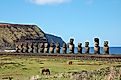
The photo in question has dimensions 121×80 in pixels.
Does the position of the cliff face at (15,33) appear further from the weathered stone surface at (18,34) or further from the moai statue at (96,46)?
the moai statue at (96,46)

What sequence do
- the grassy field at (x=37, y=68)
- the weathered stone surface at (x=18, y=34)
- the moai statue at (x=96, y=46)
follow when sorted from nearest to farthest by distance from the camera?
the grassy field at (x=37, y=68) < the moai statue at (x=96, y=46) < the weathered stone surface at (x=18, y=34)

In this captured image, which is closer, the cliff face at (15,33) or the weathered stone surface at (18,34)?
the weathered stone surface at (18,34)

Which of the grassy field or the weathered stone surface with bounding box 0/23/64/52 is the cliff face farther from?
the grassy field

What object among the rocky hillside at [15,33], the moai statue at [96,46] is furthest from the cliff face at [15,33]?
the moai statue at [96,46]

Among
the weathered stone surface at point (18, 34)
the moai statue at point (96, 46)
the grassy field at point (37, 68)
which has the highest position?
the weathered stone surface at point (18, 34)

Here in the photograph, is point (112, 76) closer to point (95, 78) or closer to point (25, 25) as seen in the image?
point (95, 78)

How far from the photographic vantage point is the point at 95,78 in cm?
1700

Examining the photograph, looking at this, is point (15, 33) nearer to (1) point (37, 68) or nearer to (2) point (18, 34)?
(2) point (18, 34)

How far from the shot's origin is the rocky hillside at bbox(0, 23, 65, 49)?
14260 cm

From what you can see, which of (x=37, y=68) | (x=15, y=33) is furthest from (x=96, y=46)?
(x=15, y=33)

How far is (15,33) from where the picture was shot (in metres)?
152

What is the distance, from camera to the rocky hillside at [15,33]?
14260 cm

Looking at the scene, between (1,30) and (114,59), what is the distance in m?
113

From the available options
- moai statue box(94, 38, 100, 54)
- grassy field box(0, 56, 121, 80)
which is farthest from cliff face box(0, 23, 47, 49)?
grassy field box(0, 56, 121, 80)
